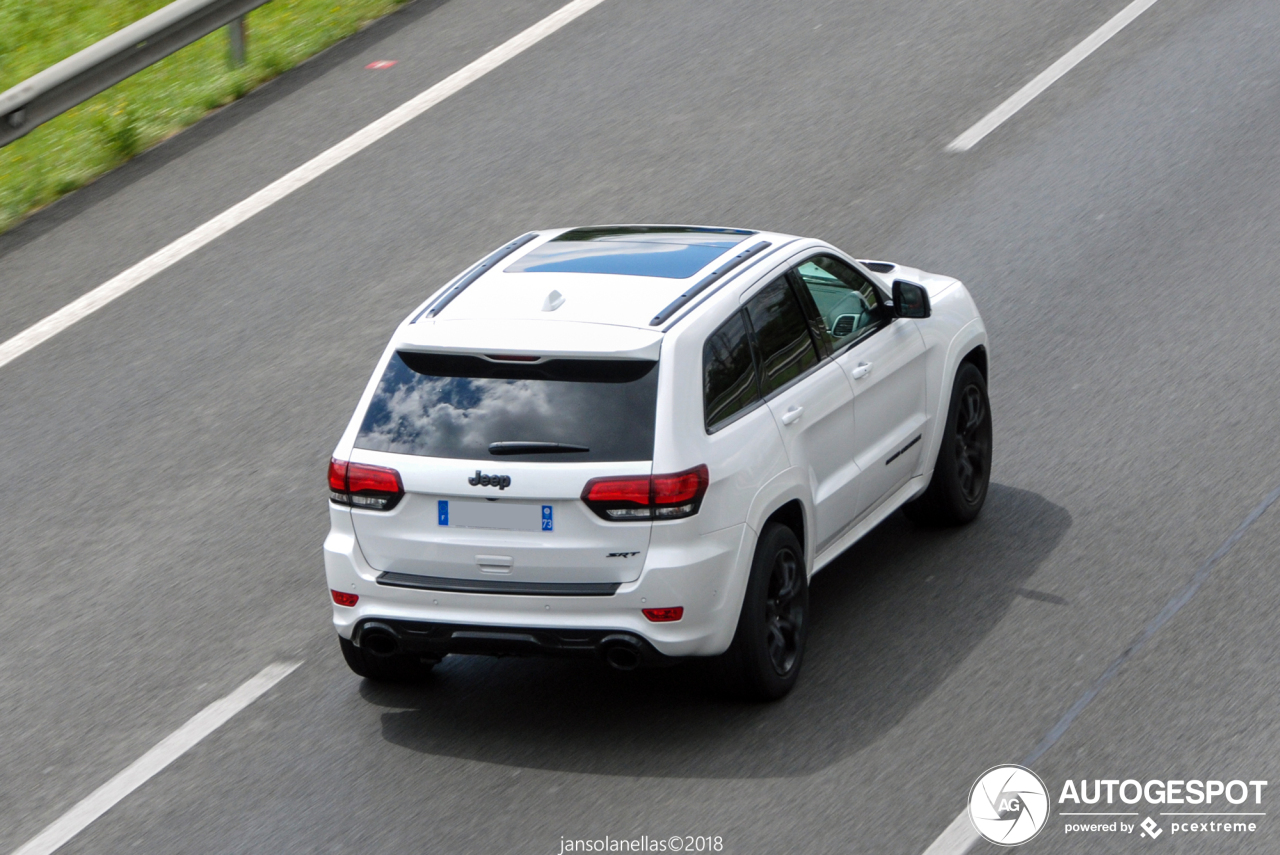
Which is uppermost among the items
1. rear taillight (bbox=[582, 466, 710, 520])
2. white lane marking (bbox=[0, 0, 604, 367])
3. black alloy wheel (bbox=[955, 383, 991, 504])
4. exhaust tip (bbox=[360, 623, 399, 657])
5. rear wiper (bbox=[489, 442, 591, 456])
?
rear wiper (bbox=[489, 442, 591, 456])

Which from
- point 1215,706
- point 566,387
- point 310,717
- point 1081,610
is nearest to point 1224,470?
point 1081,610

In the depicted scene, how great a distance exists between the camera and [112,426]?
996cm

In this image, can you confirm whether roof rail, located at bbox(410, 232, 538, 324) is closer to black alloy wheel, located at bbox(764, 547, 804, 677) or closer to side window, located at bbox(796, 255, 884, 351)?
side window, located at bbox(796, 255, 884, 351)

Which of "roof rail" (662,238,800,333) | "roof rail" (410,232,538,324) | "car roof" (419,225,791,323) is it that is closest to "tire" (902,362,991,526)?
"car roof" (419,225,791,323)

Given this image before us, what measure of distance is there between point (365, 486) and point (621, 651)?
45.2 inches

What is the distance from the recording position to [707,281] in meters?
7.09

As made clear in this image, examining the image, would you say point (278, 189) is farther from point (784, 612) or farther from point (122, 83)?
point (784, 612)

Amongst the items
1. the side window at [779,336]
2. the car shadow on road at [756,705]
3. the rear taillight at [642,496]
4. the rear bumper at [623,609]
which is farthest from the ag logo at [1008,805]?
the side window at [779,336]

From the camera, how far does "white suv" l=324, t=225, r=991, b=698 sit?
646 centimetres

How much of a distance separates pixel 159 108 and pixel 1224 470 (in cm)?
915

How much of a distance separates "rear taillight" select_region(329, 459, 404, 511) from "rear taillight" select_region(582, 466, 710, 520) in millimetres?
749

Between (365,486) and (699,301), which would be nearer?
(365,486)

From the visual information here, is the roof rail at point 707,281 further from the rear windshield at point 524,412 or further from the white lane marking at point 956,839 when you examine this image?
the white lane marking at point 956,839

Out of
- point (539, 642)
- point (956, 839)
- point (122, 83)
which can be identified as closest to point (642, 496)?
point (539, 642)
